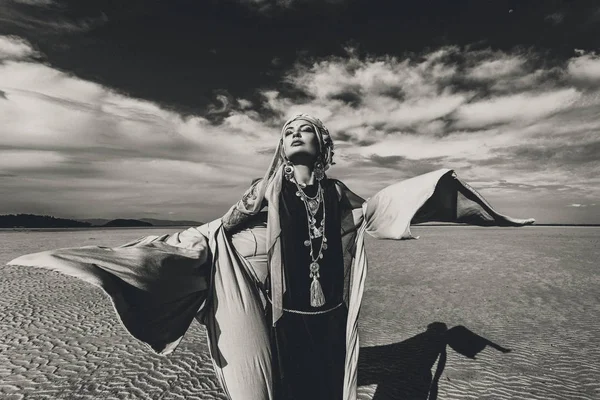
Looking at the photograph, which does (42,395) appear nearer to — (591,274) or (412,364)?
(412,364)

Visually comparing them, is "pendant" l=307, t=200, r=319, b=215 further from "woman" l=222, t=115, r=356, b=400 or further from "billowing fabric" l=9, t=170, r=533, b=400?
"billowing fabric" l=9, t=170, r=533, b=400

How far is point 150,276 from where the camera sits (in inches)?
81.0

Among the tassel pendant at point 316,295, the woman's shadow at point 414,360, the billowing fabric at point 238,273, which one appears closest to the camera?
the billowing fabric at point 238,273

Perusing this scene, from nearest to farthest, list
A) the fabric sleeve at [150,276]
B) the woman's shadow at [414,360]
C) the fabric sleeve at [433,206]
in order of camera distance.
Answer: the fabric sleeve at [150,276] → the fabric sleeve at [433,206] → the woman's shadow at [414,360]

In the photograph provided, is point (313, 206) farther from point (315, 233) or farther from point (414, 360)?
point (414, 360)

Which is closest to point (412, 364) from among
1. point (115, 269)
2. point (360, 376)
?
point (360, 376)

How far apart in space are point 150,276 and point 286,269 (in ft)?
2.63

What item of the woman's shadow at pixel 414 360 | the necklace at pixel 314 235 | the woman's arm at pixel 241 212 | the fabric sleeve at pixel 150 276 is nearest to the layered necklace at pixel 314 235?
the necklace at pixel 314 235

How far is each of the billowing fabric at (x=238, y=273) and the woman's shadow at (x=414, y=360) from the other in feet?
7.59

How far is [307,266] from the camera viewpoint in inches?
95.5

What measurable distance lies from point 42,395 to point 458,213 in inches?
194

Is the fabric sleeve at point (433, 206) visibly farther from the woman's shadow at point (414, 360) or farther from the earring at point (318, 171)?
the woman's shadow at point (414, 360)

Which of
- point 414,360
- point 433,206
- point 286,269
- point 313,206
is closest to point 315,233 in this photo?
point 313,206

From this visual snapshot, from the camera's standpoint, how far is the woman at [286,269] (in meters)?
2.31
